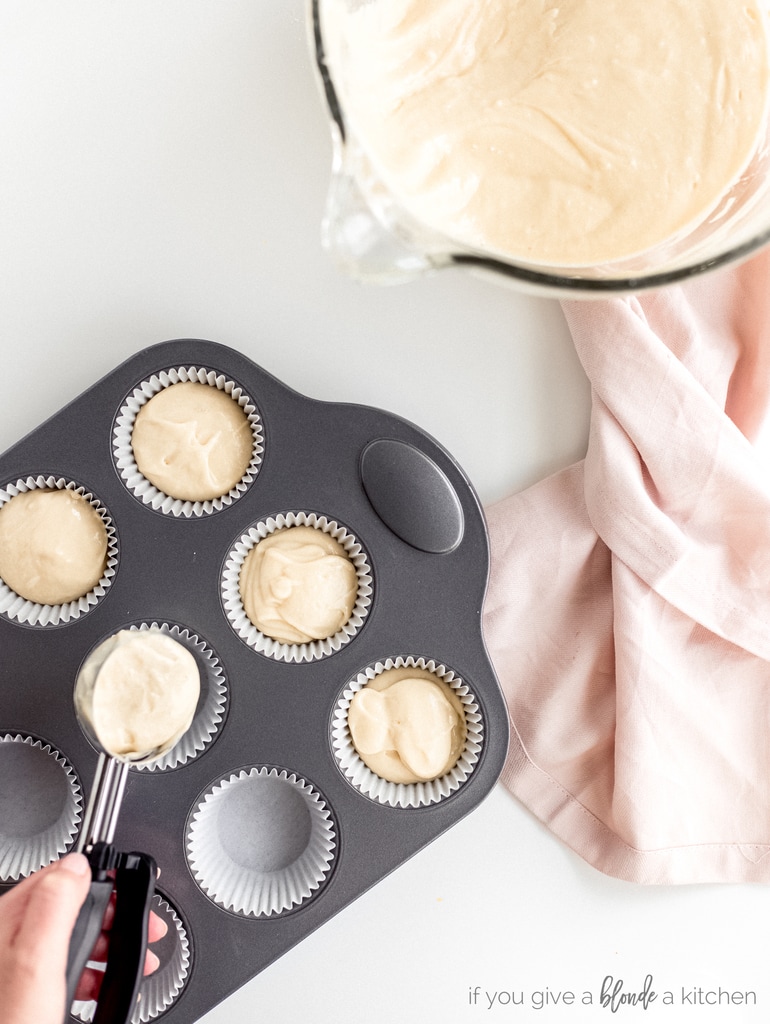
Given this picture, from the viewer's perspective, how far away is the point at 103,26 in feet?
3.72

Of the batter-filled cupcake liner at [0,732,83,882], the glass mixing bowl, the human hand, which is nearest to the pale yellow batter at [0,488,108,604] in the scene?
the batter-filled cupcake liner at [0,732,83,882]

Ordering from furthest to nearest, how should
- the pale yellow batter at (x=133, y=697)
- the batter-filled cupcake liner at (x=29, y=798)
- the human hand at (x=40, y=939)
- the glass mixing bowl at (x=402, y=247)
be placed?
the batter-filled cupcake liner at (x=29, y=798) < the pale yellow batter at (x=133, y=697) < the human hand at (x=40, y=939) < the glass mixing bowl at (x=402, y=247)

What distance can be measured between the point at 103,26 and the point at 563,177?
28.9 inches

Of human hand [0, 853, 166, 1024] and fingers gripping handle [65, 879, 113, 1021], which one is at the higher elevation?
human hand [0, 853, 166, 1024]

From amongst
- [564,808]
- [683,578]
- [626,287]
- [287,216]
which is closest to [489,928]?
[564,808]

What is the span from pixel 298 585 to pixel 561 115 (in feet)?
1.96

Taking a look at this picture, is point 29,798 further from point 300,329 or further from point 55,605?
point 300,329

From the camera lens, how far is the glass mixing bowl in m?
0.74

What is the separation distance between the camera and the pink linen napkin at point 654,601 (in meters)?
1.08

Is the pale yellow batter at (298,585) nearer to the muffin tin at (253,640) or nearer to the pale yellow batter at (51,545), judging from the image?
the muffin tin at (253,640)

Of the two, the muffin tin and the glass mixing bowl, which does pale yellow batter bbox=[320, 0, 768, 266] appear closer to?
the glass mixing bowl

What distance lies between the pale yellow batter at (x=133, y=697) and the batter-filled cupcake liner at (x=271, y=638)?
11 centimetres

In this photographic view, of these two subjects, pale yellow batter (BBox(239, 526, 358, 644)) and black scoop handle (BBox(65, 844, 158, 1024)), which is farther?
pale yellow batter (BBox(239, 526, 358, 644))

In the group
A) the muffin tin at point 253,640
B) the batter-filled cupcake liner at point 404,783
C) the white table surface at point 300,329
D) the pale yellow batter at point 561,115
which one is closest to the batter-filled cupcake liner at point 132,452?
the muffin tin at point 253,640
